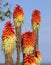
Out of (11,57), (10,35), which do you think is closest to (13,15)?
(10,35)

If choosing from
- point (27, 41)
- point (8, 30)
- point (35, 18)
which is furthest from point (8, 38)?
point (35, 18)

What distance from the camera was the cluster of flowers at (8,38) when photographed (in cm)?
1314

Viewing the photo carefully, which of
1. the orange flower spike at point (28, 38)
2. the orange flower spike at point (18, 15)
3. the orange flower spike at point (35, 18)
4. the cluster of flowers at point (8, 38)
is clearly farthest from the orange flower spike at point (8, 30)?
the orange flower spike at point (35, 18)

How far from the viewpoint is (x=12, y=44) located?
1336 cm

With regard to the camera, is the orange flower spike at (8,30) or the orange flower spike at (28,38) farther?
the orange flower spike at (28,38)

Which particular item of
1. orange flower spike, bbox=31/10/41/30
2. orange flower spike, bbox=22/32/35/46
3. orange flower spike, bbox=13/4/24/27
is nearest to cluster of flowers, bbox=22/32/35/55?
orange flower spike, bbox=22/32/35/46

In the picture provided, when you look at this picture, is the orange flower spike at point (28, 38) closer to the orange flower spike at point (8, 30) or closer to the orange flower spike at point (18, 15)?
the orange flower spike at point (18, 15)

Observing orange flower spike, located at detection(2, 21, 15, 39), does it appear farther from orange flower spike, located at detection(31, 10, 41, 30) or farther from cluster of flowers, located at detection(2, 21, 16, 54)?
orange flower spike, located at detection(31, 10, 41, 30)

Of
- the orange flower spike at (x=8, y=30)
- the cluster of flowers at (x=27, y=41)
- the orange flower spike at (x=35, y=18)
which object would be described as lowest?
the cluster of flowers at (x=27, y=41)

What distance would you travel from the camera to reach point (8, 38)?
13453 mm

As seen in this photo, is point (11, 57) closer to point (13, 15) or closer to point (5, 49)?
point (5, 49)

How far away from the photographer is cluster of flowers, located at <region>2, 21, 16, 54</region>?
13.1m

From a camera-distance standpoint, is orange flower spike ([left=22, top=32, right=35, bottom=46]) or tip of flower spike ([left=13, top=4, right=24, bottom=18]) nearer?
orange flower spike ([left=22, top=32, right=35, bottom=46])

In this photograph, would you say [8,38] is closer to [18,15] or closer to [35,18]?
[18,15]
